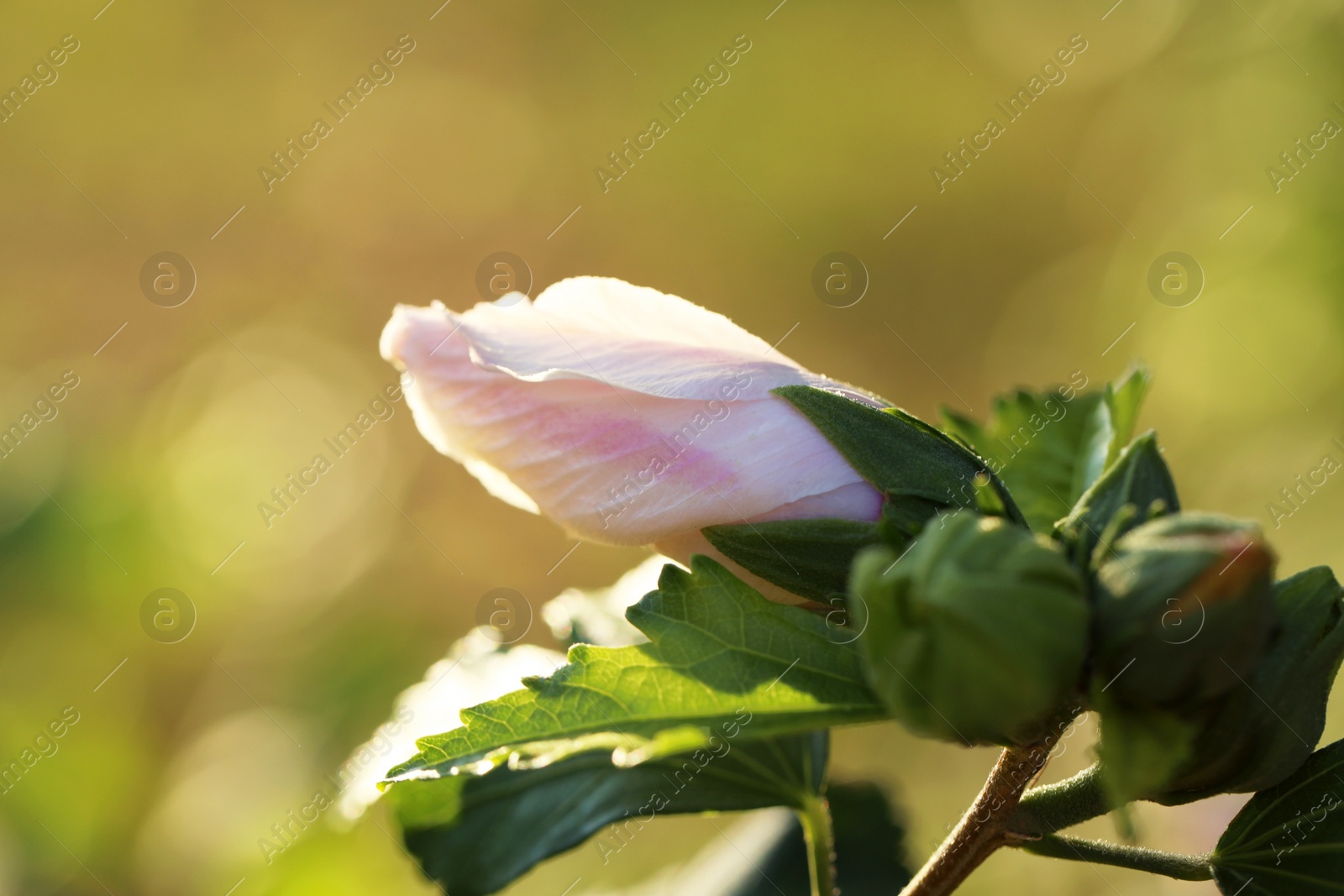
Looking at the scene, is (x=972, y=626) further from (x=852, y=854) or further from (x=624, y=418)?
(x=852, y=854)

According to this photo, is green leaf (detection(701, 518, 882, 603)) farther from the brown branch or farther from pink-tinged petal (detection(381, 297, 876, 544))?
the brown branch

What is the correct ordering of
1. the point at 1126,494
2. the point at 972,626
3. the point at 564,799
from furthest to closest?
1. the point at 564,799
2. the point at 1126,494
3. the point at 972,626

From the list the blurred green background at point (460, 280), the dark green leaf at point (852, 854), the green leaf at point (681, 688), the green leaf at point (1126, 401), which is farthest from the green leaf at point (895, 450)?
the blurred green background at point (460, 280)

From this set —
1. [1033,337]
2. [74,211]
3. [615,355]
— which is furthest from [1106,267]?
[74,211]

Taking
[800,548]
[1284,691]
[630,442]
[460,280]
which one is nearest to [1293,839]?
[1284,691]

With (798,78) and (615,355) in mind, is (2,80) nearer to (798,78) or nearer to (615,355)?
(798,78)
